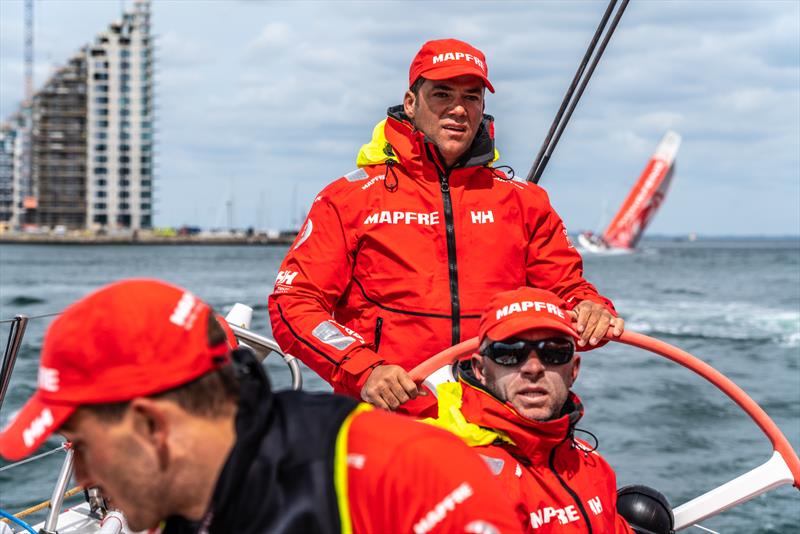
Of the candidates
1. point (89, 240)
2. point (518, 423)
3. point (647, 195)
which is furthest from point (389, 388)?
point (89, 240)

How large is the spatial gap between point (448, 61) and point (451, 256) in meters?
0.56

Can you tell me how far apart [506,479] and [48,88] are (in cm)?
12084

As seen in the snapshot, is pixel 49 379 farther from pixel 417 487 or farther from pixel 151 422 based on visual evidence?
pixel 417 487

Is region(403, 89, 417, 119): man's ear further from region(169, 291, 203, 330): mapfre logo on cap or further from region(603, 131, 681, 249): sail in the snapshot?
region(603, 131, 681, 249): sail

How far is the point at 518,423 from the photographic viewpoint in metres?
2.52

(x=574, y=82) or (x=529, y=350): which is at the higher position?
(x=574, y=82)

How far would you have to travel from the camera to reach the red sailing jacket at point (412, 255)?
3018 mm

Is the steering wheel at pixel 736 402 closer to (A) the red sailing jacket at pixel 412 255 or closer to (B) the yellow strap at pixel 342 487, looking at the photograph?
(A) the red sailing jacket at pixel 412 255

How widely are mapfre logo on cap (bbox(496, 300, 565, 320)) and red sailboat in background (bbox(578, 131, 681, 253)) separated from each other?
2395 inches

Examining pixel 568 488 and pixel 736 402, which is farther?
pixel 736 402

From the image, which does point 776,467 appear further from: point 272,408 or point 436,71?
point 272,408

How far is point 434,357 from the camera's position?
2768 millimetres

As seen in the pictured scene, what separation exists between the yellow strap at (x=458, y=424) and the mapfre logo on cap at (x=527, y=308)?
0.26 m

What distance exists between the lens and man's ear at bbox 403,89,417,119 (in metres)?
3.23
